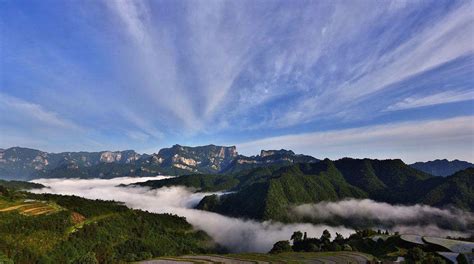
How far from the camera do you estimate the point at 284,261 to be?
138m

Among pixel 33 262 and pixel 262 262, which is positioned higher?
pixel 262 262

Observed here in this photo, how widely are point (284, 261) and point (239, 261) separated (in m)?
19.7

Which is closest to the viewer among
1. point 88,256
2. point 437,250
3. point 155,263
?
point 88,256

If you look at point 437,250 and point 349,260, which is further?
point 437,250

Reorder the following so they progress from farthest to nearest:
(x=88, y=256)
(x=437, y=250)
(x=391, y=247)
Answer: (x=391, y=247) → (x=437, y=250) → (x=88, y=256)

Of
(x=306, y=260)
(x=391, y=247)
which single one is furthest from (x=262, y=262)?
(x=391, y=247)

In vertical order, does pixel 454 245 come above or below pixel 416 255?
above

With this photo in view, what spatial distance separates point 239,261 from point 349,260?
4731 centimetres

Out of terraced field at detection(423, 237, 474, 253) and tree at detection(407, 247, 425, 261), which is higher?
terraced field at detection(423, 237, 474, 253)

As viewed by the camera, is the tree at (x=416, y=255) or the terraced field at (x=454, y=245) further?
the terraced field at (x=454, y=245)

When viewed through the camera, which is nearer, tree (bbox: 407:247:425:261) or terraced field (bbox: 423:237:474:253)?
tree (bbox: 407:247:425:261)

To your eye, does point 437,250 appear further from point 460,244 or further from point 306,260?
point 306,260

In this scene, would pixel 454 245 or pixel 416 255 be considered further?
pixel 454 245

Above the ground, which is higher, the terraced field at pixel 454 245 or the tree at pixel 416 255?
the terraced field at pixel 454 245
